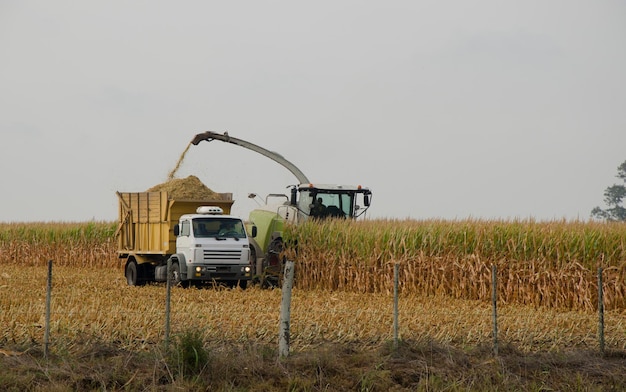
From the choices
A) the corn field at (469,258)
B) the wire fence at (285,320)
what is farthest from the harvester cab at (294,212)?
the wire fence at (285,320)

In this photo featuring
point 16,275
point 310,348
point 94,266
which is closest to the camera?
point 310,348

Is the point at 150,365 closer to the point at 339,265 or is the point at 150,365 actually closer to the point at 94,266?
the point at 339,265

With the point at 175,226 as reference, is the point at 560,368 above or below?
below

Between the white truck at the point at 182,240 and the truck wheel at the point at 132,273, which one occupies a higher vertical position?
the white truck at the point at 182,240

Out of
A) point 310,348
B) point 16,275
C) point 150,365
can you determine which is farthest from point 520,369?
point 16,275

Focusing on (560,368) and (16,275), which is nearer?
(560,368)

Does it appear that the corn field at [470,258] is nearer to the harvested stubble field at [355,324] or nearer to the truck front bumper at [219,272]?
the harvested stubble field at [355,324]

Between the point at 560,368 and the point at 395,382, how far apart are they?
2.60m

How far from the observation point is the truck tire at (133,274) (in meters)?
25.9

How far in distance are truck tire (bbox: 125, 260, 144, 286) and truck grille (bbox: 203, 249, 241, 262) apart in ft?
11.5

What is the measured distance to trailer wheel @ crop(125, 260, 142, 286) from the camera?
25906mm

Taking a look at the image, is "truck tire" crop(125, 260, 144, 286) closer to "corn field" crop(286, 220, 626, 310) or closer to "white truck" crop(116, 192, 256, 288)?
"white truck" crop(116, 192, 256, 288)

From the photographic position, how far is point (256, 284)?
83.9 ft

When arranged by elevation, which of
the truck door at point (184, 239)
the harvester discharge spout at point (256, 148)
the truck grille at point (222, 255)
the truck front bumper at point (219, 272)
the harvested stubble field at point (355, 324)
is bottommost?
the harvested stubble field at point (355, 324)
